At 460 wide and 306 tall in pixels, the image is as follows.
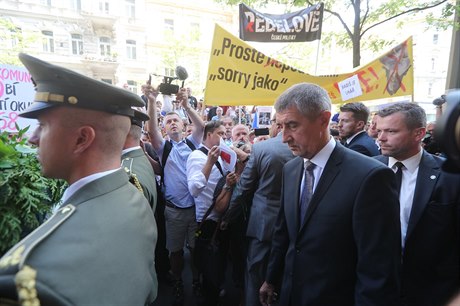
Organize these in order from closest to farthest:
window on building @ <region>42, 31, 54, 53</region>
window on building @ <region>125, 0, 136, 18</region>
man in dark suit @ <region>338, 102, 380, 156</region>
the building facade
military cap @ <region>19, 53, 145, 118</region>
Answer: military cap @ <region>19, 53, 145, 118</region>
man in dark suit @ <region>338, 102, 380, 156</region>
the building facade
window on building @ <region>42, 31, 54, 53</region>
window on building @ <region>125, 0, 136, 18</region>

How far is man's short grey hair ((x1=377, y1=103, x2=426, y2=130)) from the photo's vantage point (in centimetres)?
228

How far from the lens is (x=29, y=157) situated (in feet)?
5.52

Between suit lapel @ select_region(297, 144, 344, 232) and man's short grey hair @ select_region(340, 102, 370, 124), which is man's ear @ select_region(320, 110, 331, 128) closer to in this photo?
suit lapel @ select_region(297, 144, 344, 232)

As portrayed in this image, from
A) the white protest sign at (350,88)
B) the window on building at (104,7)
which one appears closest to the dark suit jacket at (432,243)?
the white protest sign at (350,88)

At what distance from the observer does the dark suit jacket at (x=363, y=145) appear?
361 cm

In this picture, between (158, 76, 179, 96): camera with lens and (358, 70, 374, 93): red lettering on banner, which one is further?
(358, 70, 374, 93): red lettering on banner

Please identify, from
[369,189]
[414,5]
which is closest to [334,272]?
[369,189]

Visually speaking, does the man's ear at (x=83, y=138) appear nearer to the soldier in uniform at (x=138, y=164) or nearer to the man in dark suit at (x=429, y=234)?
the soldier in uniform at (x=138, y=164)

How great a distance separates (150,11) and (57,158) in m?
35.8

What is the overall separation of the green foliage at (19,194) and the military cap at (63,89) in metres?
0.49

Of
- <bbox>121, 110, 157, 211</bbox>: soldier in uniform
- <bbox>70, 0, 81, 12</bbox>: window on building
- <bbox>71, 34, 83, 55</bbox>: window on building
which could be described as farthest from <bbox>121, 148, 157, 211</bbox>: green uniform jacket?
<bbox>70, 0, 81, 12</bbox>: window on building

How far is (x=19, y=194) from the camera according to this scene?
1454 mm

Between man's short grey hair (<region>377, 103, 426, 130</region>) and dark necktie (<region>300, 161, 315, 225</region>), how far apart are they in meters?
1.03

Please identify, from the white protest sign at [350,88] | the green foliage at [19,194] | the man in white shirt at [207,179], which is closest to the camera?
the green foliage at [19,194]
